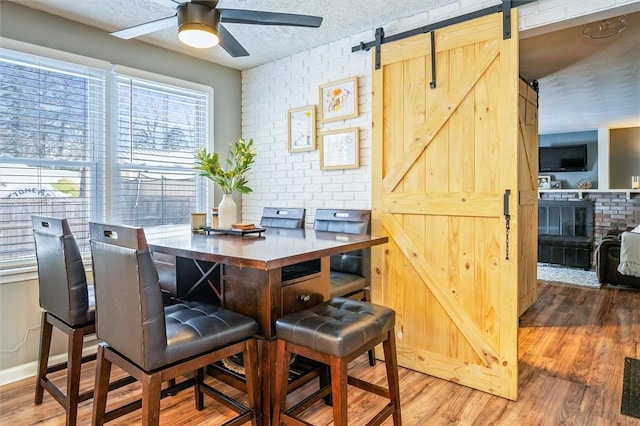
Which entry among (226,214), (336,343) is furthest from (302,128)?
(336,343)

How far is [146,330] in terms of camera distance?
4.79 feet

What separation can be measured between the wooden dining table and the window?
1151mm

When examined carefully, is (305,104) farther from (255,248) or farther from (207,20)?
(255,248)

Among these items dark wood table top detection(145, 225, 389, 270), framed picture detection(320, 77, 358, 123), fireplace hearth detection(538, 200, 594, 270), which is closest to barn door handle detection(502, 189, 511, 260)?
dark wood table top detection(145, 225, 389, 270)

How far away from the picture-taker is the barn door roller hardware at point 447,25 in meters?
2.35

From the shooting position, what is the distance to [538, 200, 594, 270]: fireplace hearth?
6.57 meters

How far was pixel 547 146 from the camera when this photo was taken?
830cm

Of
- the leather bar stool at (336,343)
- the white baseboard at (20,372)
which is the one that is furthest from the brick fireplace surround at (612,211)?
the white baseboard at (20,372)

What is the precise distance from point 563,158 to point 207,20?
8.13 metres

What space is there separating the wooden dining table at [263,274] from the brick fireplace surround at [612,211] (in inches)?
278

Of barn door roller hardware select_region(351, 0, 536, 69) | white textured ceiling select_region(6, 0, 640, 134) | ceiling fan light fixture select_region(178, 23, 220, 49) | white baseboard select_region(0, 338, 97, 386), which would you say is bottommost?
white baseboard select_region(0, 338, 97, 386)

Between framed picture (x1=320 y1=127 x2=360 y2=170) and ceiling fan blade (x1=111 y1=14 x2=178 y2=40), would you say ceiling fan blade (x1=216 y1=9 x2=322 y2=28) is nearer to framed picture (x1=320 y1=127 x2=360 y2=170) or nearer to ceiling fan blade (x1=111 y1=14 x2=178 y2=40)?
ceiling fan blade (x1=111 y1=14 x2=178 y2=40)

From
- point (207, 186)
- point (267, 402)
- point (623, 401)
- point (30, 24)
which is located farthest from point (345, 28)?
point (623, 401)

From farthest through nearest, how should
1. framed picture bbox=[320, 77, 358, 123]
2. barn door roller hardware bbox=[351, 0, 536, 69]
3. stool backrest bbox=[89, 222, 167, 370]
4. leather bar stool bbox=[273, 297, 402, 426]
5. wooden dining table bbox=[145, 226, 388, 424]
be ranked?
framed picture bbox=[320, 77, 358, 123] → barn door roller hardware bbox=[351, 0, 536, 69] → wooden dining table bbox=[145, 226, 388, 424] → leather bar stool bbox=[273, 297, 402, 426] → stool backrest bbox=[89, 222, 167, 370]
